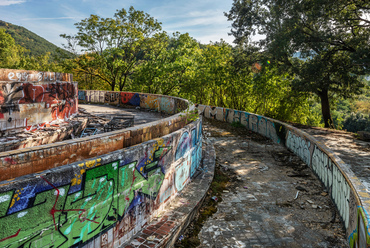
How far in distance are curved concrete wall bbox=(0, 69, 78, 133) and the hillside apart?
307ft

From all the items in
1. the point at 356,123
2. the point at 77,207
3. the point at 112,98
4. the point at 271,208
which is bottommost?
the point at 356,123

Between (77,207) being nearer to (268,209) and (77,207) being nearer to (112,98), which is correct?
(268,209)

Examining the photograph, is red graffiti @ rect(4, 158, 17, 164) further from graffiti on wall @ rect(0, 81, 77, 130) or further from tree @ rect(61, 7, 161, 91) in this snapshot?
tree @ rect(61, 7, 161, 91)

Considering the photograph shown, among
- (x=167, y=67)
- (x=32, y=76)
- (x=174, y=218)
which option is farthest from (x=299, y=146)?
(x=167, y=67)

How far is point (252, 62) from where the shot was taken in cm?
1917

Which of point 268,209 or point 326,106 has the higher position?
point 326,106

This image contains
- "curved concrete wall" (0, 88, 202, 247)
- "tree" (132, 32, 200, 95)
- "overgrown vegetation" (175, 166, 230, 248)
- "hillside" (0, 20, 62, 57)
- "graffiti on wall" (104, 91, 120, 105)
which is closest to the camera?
"curved concrete wall" (0, 88, 202, 247)

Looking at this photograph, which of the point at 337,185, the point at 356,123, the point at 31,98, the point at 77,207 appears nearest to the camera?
the point at 77,207

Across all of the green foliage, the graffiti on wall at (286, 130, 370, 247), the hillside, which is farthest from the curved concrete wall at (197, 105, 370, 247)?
the hillside

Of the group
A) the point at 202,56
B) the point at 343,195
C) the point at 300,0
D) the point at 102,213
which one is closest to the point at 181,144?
the point at 102,213

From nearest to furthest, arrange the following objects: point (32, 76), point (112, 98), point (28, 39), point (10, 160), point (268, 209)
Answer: point (10, 160), point (268, 209), point (32, 76), point (112, 98), point (28, 39)

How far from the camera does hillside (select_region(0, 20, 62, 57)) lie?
92.2 m

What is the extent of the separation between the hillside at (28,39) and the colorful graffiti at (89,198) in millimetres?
101767

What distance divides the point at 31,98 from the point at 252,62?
15.5 m
